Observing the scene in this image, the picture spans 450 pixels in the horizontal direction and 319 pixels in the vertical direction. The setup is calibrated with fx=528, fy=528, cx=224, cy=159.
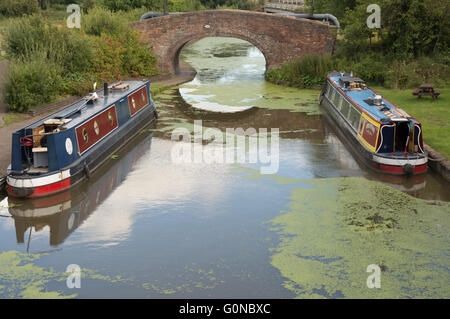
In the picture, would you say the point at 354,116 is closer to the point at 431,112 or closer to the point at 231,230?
the point at 431,112

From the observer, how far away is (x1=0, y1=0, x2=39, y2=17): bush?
35156mm

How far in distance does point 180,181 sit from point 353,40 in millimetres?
12579

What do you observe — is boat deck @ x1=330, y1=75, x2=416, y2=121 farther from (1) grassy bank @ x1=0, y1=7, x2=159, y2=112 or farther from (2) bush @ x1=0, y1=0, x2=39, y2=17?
(2) bush @ x1=0, y1=0, x2=39, y2=17

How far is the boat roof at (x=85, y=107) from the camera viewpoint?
36.6 ft

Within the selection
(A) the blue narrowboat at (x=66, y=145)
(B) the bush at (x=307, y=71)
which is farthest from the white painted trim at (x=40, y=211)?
(B) the bush at (x=307, y=71)

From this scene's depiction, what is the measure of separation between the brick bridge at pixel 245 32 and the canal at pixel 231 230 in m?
9.44

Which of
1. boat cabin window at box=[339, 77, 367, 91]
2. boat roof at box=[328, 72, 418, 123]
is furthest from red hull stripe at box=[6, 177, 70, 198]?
boat cabin window at box=[339, 77, 367, 91]

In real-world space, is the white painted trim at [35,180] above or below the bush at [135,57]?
below

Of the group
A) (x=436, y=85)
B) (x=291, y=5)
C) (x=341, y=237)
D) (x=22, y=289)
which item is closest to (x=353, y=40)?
(x=436, y=85)

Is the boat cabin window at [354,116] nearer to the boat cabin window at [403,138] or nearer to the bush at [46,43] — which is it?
the boat cabin window at [403,138]

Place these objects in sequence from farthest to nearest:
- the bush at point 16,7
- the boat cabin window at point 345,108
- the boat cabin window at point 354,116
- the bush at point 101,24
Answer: the bush at point 16,7 < the bush at point 101,24 < the boat cabin window at point 345,108 < the boat cabin window at point 354,116

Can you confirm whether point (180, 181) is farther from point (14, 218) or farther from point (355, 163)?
point (355, 163)

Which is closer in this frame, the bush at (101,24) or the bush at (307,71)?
the bush at (307,71)

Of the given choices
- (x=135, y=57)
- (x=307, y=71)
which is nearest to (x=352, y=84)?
(x=307, y=71)
